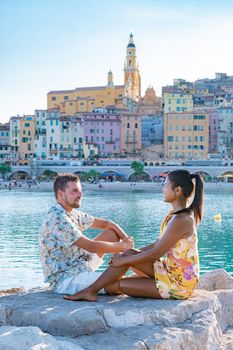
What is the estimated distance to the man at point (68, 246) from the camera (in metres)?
5.51

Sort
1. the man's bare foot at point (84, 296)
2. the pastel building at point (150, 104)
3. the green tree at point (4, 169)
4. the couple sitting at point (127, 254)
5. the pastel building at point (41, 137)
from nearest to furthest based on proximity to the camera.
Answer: the man's bare foot at point (84, 296), the couple sitting at point (127, 254), the green tree at point (4, 169), the pastel building at point (41, 137), the pastel building at point (150, 104)

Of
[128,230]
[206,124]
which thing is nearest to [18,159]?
[206,124]

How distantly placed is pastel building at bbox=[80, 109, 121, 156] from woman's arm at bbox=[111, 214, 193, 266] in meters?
85.3

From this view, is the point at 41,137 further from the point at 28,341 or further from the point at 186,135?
the point at 28,341

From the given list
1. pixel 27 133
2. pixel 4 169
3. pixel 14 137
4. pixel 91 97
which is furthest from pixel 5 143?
pixel 91 97

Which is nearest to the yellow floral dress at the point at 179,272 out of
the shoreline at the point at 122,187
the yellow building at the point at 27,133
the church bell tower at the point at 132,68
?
the shoreline at the point at 122,187

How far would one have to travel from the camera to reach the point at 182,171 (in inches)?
220

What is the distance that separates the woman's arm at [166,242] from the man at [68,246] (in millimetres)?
304

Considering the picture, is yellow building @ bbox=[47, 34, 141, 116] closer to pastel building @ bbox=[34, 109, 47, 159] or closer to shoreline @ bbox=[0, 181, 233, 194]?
pastel building @ bbox=[34, 109, 47, 159]

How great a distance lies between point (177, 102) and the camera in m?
96.4

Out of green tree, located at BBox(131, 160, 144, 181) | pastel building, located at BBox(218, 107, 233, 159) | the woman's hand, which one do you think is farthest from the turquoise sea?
pastel building, located at BBox(218, 107, 233, 159)

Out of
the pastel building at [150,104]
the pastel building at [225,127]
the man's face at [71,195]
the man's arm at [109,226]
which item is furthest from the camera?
the pastel building at [150,104]

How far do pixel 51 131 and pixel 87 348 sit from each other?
86545 mm

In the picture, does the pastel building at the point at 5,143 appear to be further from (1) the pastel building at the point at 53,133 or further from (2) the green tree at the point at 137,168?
(2) the green tree at the point at 137,168
